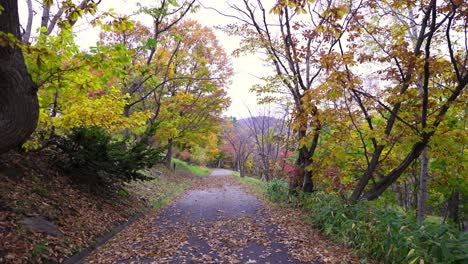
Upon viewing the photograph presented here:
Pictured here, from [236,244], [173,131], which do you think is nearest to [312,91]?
[236,244]

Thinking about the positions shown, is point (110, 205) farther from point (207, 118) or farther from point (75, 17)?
point (207, 118)

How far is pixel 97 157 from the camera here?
329 inches

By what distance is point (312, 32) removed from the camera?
30.9 ft

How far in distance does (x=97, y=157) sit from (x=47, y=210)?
2.29m

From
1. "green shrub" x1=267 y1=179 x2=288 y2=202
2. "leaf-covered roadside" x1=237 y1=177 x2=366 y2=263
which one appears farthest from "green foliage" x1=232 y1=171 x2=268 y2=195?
"leaf-covered roadside" x1=237 y1=177 x2=366 y2=263

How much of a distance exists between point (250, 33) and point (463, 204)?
10952mm

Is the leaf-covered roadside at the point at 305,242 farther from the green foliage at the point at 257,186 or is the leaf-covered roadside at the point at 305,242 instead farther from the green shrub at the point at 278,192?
the green foliage at the point at 257,186

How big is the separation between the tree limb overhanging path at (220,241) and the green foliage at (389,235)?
350mm

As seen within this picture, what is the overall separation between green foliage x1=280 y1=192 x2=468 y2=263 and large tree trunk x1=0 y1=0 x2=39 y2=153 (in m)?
5.42

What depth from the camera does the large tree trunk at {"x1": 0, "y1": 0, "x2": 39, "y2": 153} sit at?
11.8 feet

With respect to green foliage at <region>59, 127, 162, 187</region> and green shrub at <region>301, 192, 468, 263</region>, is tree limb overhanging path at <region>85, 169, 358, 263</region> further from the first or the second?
green foliage at <region>59, 127, 162, 187</region>

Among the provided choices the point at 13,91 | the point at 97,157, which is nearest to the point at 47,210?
the point at 97,157

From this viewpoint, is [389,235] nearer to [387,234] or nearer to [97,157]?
[387,234]

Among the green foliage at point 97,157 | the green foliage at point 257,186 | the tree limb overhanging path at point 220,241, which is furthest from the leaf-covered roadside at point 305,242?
the green foliage at point 257,186
